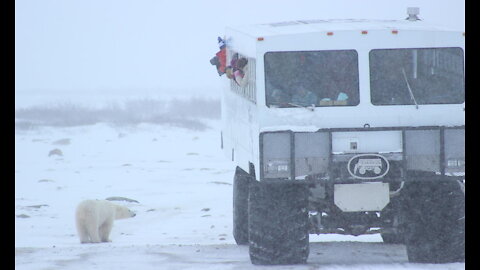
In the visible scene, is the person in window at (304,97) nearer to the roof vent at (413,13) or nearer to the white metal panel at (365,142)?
the white metal panel at (365,142)

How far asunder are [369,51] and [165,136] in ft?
99.3

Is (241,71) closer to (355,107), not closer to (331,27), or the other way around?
(331,27)

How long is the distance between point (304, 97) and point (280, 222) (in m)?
1.19

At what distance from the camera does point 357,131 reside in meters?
9.05

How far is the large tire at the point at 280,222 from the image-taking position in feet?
30.6

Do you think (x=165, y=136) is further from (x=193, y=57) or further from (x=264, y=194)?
(x=193, y=57)

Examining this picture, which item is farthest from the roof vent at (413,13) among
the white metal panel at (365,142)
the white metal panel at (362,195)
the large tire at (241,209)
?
the large tire at (241,209)

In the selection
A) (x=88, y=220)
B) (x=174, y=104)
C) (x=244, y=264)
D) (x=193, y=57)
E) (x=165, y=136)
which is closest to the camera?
(x=244, y=264)

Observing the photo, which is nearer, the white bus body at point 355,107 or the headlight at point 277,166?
the headlight at point 277,166

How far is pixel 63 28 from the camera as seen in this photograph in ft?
383

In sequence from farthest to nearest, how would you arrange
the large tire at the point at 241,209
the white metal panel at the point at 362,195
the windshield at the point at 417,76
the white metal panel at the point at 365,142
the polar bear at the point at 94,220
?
the polar bear at the point at 94,220
the large tire at the point at 241,209
the windshield at the point at 417,76
the white metal panel at the point at 362,195
the white metal panel at the point at 365,142

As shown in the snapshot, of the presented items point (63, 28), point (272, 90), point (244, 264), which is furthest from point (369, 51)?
point (63, 28)

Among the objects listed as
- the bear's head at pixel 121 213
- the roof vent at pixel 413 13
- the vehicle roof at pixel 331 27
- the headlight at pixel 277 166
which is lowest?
the bear's head at pixel 121 213

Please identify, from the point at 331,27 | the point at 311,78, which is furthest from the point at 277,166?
the point at 331,27
